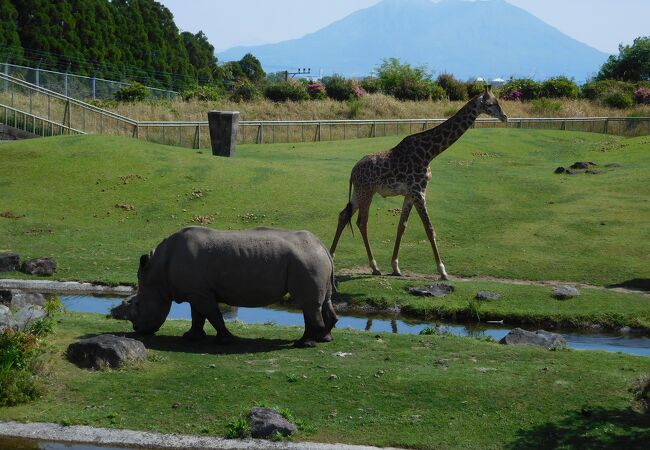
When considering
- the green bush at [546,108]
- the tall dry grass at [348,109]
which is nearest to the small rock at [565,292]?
the tall dry grass at [348,109]

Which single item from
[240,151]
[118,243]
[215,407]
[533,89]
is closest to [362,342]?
[215,407]

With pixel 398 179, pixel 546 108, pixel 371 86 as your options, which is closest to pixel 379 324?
pixel 398 179

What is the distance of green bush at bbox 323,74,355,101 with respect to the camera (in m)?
71.4

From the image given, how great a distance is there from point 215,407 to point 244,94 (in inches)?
2145

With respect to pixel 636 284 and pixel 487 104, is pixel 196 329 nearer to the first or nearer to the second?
pixel 636 284

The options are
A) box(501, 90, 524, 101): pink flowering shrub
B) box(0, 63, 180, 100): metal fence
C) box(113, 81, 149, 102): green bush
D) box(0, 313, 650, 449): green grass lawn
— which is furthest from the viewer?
box(501, 90, 524, 101): pink flowering shrub

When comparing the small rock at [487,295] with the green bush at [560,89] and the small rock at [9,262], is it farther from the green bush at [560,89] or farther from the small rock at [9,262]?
the green bush at [560,89]

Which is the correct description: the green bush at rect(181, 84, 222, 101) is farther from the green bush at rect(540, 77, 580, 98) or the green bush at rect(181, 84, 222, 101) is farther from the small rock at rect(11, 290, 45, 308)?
the small rock at rect(11, 290, 45, 308)

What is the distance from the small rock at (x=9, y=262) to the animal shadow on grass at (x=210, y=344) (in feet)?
29.8

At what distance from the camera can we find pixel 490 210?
34.2 meters

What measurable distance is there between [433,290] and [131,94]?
39739 mm

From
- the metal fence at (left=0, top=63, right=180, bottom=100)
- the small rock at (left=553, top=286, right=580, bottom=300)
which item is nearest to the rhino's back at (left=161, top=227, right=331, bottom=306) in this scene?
the small rock at (left=553, top=286, right=580, bottom=300)

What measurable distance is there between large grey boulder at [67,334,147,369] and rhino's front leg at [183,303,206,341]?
177cm

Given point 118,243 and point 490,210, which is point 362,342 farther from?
point 490,210
